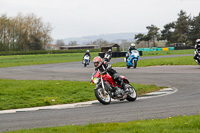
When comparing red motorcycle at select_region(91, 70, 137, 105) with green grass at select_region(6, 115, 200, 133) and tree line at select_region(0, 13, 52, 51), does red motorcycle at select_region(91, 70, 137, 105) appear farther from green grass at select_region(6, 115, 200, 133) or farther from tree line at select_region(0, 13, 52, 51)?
tree line at select_region(0, 13, 52, 51)

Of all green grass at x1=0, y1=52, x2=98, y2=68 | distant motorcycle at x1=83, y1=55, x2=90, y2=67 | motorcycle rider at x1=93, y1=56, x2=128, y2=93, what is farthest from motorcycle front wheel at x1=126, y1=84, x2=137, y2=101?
green grass at x1=0, y1=52, x2=98, y2=68

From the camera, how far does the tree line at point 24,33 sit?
11581 centimetres

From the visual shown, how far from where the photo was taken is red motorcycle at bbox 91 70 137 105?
32.6 ft

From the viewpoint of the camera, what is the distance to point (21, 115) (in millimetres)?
8633

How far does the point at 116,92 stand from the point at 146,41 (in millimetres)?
104544

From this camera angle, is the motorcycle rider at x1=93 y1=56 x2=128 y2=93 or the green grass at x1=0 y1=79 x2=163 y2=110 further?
the green grass at x1=0 y1=79 x2=163 y2=110

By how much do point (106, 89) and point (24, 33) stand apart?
11104cm

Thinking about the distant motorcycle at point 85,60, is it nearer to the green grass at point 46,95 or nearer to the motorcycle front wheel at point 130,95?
the green grass at point 46,95

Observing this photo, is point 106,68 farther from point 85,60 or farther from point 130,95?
point 85,60

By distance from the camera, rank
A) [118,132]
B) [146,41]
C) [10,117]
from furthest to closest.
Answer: [146,41], [10,117], [118,132]

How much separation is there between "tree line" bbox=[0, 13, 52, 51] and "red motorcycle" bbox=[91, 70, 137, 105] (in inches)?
4268

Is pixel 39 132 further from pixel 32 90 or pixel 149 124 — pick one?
pixel 32 90

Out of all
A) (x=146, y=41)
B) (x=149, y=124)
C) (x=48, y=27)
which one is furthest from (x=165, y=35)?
(x=149, y=124)

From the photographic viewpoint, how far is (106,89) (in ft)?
33.3
